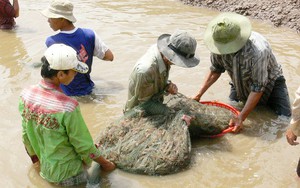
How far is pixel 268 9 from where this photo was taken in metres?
9.63

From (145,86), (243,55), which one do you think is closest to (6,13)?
(145,86)

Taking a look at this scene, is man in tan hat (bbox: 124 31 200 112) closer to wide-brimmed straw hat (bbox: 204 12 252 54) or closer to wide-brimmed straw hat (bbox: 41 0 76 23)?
wide-brimmed straw hat (bbox: 204 12 252 54)

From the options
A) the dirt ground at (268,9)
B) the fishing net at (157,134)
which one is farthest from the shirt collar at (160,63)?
the dirt ground at (268,9)

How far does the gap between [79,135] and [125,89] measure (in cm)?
278

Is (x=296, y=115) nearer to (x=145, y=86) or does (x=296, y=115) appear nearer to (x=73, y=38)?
(x=145, y=86)

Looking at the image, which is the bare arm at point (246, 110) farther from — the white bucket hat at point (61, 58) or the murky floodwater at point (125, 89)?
the white bucket hat at point (61, 58)

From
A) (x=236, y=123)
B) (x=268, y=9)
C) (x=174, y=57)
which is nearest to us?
(x=174, y=57)

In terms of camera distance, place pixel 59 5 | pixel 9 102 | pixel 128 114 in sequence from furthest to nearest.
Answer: pixel 9 102
pixel 59 5
pixel 128 114

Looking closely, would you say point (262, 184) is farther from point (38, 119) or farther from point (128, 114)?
point (38, 119)

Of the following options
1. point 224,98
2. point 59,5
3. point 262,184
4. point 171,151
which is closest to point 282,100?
point 224,98

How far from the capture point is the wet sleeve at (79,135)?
354 cm

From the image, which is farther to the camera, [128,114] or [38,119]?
[128,114]

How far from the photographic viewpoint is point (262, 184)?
4086 millimetres

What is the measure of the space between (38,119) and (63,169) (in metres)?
0.60
